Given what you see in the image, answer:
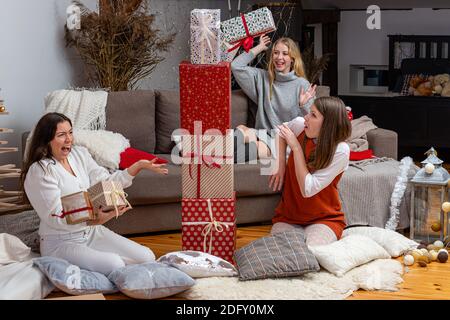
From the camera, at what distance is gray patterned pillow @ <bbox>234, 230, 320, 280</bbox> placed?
4230mm

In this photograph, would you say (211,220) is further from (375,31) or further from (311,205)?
(375,31)

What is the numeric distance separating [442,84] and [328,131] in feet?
11.8

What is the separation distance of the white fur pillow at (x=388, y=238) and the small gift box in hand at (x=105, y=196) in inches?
53.1

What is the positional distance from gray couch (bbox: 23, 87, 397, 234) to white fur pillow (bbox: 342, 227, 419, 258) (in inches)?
23.9

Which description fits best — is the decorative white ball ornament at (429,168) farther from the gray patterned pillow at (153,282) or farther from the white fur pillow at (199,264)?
the gray patterned pillow at (153,282)

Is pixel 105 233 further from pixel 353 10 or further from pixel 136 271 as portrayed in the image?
pixel 353 10

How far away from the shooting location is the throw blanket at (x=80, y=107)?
5.43 meters

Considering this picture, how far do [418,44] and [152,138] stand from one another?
11.8 feet

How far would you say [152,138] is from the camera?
5641 millimetres

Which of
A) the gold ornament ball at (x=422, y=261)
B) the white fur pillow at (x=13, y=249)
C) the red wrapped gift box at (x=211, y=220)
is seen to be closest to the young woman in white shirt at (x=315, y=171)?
the red wrapped gift box at (x=211, y=220)

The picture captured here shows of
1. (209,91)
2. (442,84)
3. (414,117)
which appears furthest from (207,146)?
(442,84)

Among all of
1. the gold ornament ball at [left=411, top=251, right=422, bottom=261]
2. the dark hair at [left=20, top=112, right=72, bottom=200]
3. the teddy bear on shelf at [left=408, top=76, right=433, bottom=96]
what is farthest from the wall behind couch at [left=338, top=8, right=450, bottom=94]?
the dark hair at [left=20, top=112, right=72, bottom=200]

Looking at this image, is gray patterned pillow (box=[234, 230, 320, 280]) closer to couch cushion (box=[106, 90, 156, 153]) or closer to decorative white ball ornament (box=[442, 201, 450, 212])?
decorative white ball ornament (box=[442, 201, 450, 212])

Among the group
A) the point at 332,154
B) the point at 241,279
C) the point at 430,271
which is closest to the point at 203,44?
the point at 332,154
